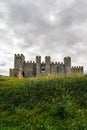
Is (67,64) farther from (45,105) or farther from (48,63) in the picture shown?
(45,105)

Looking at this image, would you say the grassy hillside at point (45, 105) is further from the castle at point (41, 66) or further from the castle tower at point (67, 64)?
the castle tower at point (67, 64)

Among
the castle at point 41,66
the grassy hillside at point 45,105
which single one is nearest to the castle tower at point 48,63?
the castle at point 41,66

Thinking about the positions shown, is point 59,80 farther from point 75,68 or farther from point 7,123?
point 75,68

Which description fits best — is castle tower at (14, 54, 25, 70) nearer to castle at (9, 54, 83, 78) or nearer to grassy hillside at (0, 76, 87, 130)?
castle at (9, 54, 83, 78)

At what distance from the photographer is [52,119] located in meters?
11.7

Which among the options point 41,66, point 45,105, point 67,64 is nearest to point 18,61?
point 41,66

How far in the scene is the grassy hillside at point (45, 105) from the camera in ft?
36.2

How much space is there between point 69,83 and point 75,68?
10408 cm

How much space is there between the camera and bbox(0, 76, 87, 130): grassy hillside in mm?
11027

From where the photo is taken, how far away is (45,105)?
44.4ft

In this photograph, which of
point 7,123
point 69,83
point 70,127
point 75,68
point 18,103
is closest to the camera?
point 70,127

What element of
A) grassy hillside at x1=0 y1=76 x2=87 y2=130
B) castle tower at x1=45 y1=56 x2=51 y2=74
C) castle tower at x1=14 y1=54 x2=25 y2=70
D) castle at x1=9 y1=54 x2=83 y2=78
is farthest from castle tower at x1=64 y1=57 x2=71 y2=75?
grassy hillside at x1=0 y1=76 x2=87 y2=130

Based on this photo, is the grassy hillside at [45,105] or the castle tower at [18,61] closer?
the grassy hillside at [45,105]

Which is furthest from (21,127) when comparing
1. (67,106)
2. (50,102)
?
(50,102)
